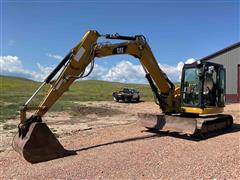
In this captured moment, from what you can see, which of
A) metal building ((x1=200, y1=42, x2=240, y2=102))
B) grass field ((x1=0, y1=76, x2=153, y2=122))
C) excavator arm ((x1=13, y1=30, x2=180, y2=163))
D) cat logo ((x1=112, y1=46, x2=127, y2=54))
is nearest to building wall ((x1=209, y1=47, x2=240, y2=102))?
metal building ((x1=200, y1=42, x2=240, y2=102))

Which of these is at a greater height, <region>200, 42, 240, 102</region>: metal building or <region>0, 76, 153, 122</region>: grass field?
<region>200, 42, 240, 102</region>: metal building

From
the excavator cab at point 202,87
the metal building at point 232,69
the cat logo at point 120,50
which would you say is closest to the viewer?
the cat logo at point 120,50

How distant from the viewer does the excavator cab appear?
12000 mm

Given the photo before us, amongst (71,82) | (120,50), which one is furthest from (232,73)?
(71,82)

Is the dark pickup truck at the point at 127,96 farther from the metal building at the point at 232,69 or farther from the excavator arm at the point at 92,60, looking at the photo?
the excavator arm at the point at 92,60

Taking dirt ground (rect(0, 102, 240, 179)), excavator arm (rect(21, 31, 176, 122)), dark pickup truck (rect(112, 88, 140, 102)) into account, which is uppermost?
excavator arm (rect(21, 31, 176, 122))

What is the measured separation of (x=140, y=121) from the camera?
13.1m

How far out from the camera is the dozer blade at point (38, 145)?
27.0 ft

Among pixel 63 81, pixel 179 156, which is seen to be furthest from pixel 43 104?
pixel 179 156

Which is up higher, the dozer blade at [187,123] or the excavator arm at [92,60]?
the excavator arm at [92,60]

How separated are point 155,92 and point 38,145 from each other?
552 cm

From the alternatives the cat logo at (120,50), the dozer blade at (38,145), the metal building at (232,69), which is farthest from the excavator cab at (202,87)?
the metal building at (232,69)

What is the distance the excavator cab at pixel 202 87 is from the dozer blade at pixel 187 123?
1.37 ft

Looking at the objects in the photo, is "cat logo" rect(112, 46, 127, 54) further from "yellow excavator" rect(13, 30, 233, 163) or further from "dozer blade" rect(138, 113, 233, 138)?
"dozer blade" rect(138, 113, 233, 138)
